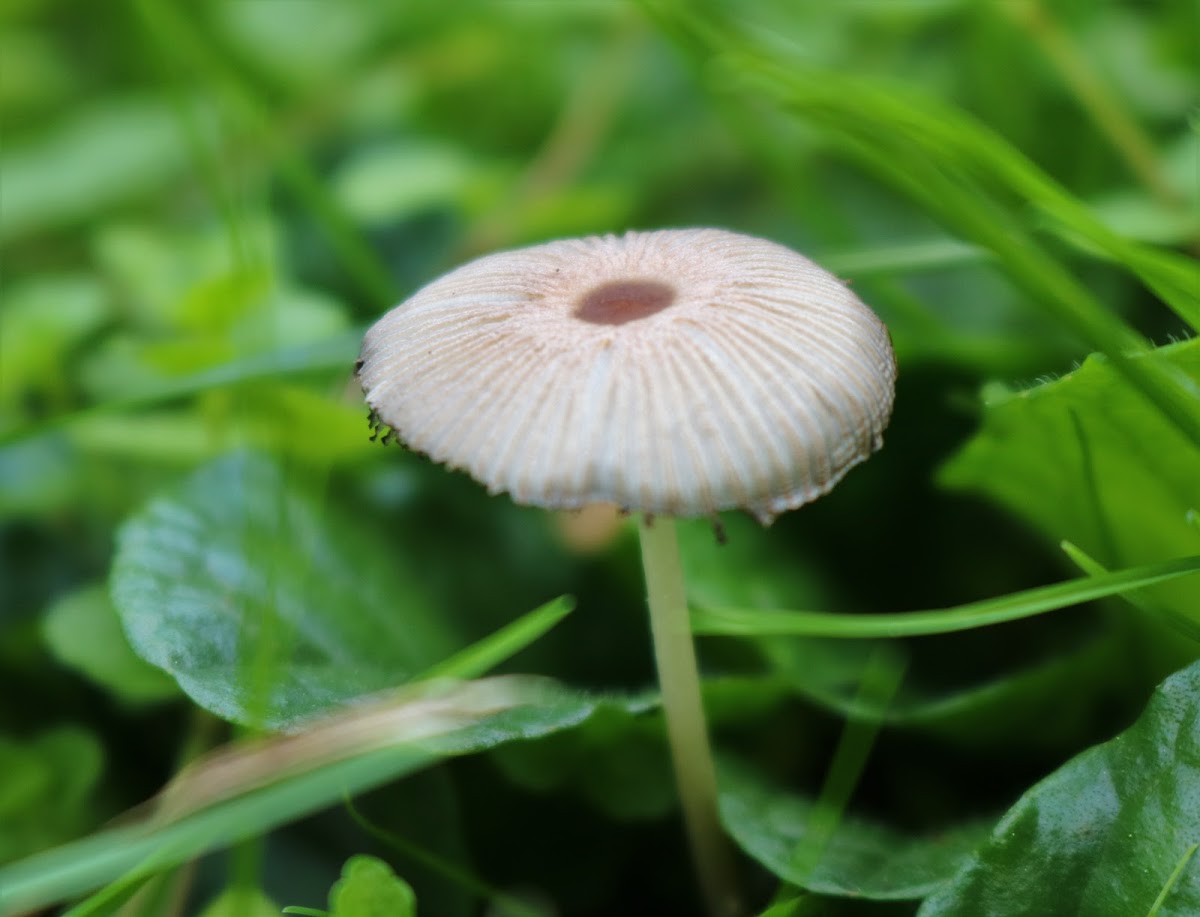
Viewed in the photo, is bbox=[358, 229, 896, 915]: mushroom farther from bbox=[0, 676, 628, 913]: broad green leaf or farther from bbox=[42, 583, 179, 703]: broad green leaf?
bbox=[42, 583, 179, 703]: broad green leaf

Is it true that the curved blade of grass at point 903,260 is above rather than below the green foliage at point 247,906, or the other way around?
above

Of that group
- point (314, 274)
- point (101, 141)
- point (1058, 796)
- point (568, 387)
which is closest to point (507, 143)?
point (314, 274)

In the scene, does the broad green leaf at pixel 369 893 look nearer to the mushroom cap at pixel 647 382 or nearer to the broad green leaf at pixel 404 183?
the mushroom cap at pixel 647 382

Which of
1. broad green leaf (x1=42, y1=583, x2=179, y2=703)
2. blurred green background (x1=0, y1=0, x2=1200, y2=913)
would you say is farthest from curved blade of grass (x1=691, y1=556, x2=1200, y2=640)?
broad green leaf (x1=42, y1=583, x2=179, y2=703)

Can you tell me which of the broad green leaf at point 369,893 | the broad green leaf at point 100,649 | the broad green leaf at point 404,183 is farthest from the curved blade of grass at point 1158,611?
the broad green leaf at point 404,183

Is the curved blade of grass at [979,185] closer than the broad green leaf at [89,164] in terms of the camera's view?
Yes

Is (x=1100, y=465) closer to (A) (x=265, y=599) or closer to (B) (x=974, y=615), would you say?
(B) (x=974, y=615)
